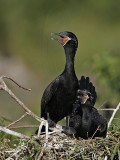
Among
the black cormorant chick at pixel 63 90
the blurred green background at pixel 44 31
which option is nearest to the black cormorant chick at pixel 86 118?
the black cormorant chick at pixel 63 90

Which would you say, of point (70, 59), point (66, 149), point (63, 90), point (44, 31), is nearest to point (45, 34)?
point (44, 31)

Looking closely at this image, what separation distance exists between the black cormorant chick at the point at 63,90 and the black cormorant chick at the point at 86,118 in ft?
0.67

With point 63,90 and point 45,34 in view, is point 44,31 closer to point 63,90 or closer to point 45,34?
point 45,34

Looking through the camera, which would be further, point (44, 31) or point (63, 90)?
point (44, 31)

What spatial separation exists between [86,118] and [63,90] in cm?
57

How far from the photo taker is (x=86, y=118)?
24.9 ft

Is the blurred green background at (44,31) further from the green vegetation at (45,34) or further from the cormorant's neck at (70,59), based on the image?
Answer: the cormorant's neck at (70,59)

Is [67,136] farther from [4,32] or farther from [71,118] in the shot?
[4,32]

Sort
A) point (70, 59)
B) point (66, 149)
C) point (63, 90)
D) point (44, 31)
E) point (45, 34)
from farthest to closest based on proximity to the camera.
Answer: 1. point (44, 31)
2. point (45, 34)
3. point (70, 59)
4. point (63, 90)
5. point (66, 149)

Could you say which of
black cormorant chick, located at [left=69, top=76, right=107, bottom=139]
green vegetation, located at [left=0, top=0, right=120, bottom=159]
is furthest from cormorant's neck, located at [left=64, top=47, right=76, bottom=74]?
green vegetation, located at [left=0, top=0, right=120, bottom=159]

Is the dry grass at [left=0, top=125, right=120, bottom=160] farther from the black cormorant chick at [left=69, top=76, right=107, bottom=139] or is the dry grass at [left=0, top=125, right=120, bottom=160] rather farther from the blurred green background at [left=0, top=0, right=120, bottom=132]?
the blurred green background at [left=0, top=0, right=120, bottom=132]

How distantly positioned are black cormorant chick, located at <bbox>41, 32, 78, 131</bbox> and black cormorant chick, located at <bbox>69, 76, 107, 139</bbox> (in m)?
0.21

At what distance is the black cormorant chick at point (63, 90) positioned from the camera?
24.1ft

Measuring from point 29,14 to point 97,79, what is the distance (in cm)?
1585
